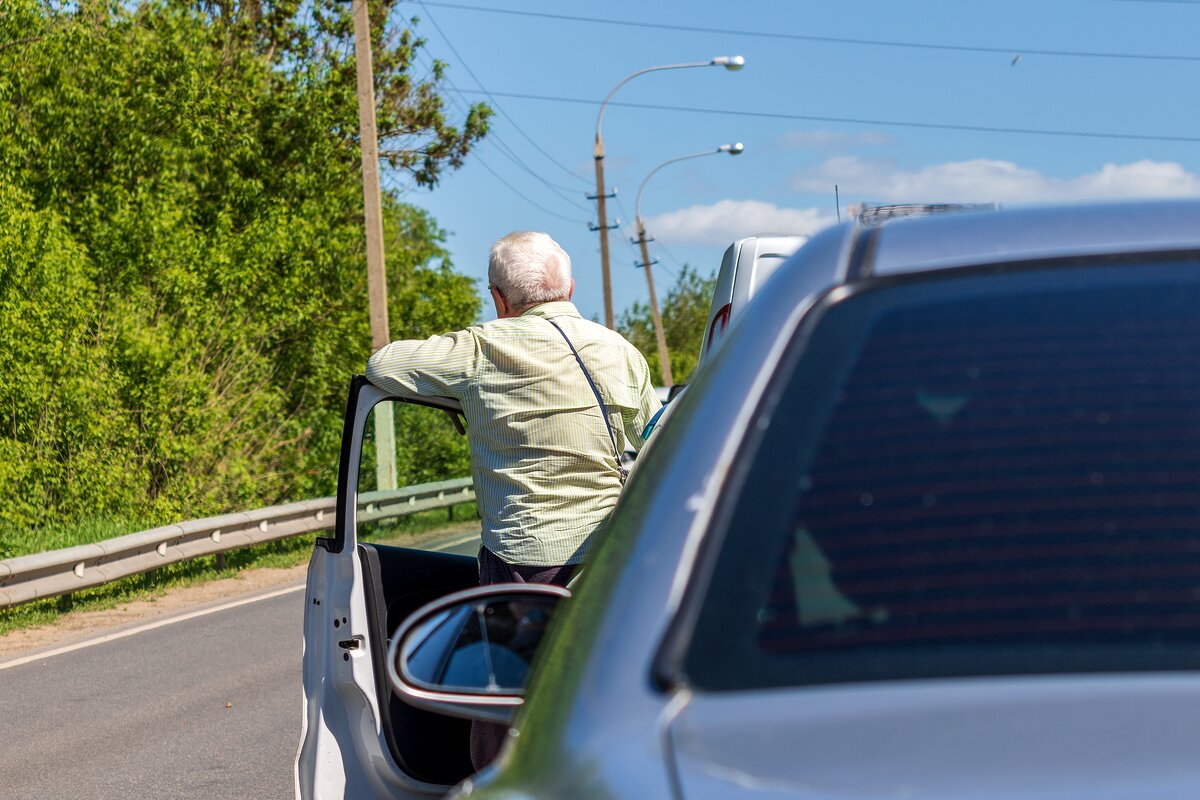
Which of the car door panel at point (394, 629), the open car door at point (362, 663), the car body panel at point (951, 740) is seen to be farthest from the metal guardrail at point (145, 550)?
the car body panel at point (951, 740)

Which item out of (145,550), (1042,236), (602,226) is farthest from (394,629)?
(602,226)

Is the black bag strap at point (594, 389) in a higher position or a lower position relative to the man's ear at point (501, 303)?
lower

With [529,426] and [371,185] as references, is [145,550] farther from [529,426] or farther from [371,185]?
[529,426]

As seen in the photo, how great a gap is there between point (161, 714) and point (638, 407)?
5.01m

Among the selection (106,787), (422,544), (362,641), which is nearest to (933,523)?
(362,641)

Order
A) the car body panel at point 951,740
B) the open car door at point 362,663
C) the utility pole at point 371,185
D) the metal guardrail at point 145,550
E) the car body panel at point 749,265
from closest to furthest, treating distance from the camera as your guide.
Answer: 1. the car body panel at point 951,740
2. the open car door at point 362,663
3. the car body panel at point 749,265
4. the metal guardrail at point 145,550
5. the utility pole at point 371,185

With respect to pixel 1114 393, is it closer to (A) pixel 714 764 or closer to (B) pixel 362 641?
(A) pixel 714 764

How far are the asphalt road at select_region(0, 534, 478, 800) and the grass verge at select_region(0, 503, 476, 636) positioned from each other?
1398 millimetres

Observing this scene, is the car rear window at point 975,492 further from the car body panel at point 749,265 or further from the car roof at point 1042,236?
the car body panel at point 749,265

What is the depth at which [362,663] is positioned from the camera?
3.61 meters

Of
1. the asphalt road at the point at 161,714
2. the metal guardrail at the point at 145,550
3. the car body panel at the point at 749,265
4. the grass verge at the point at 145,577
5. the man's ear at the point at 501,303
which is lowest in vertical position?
the grass verge at the point at 145,577

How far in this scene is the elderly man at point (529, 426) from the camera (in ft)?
12.4

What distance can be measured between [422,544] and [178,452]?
1491 centimetres

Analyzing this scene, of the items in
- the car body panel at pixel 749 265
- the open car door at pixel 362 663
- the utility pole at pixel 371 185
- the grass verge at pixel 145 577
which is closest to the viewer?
the open car door at pixel 362 663
